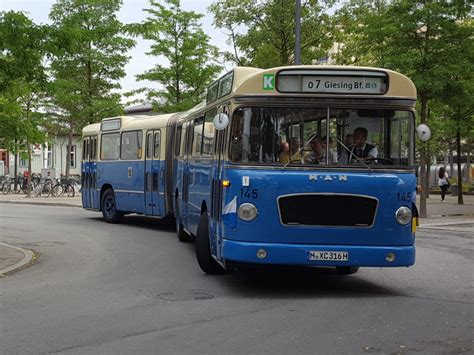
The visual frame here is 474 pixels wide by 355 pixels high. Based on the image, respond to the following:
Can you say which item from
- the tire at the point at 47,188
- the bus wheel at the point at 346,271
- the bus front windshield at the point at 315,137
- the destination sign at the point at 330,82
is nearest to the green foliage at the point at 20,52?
the bus front windshield at the point at 315,137

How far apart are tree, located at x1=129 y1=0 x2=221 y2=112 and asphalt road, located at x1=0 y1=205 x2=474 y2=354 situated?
1676 centimetres

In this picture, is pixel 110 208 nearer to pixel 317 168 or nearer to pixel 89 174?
pixel 89 174

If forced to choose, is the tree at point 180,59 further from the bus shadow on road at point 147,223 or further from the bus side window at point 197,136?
the bus side window at point 197,136

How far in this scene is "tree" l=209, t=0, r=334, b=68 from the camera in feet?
83.5

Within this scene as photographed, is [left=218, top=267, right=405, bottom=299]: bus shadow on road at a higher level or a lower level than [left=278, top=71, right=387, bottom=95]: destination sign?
lower

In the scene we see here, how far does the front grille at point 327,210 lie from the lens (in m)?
8.63

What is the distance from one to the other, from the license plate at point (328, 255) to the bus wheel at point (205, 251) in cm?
216

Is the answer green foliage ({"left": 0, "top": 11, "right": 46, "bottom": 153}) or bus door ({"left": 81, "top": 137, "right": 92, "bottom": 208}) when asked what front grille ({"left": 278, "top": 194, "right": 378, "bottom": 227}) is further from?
bus door ({"left": 81, "top": 137, "right": 92, "bottom": 208})

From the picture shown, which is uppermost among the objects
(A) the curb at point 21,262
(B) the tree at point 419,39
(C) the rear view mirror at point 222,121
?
(B) the tree at point 419,39

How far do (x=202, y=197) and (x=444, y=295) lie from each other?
13.4 feet

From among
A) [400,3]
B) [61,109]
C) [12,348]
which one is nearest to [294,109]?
[12,348]

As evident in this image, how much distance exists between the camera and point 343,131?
8891mm

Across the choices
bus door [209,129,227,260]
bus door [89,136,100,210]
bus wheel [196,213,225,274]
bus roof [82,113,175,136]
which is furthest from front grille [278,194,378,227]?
bus door [89,136,100,210]

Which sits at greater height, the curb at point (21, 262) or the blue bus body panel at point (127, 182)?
the blue bus body panel at point (127, 182)
